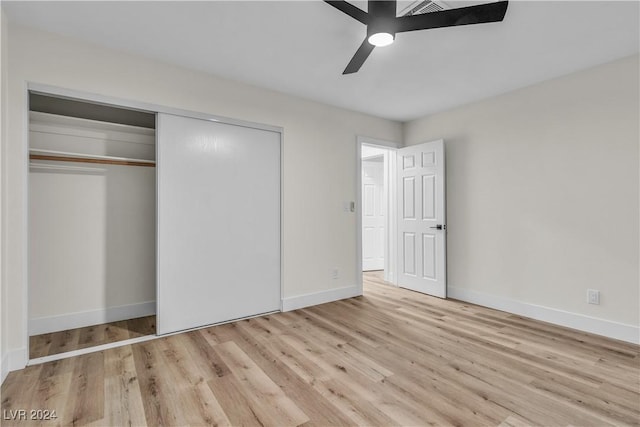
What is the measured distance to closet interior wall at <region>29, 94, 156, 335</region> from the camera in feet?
9.44

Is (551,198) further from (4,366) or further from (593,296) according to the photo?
(4,366)

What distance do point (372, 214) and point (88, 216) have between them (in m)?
4.61

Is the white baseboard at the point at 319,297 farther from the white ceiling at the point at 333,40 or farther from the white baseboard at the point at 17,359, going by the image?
the white ceiling at the point at 333,40

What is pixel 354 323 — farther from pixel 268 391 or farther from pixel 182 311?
pixel 182 311

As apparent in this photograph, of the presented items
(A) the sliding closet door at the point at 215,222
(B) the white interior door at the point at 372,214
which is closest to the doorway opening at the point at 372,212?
(B) the white interior door at the point at 372,214

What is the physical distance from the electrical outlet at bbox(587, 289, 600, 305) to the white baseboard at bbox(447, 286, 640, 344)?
152 millimetres

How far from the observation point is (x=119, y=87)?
2.66m

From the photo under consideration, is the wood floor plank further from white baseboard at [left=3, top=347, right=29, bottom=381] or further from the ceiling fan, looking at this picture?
the ceiling fan

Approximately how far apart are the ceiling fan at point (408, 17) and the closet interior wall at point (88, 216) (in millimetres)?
2563

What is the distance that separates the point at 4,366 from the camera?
208 cm

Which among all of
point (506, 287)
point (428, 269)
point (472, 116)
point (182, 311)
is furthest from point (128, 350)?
point (472, 116)

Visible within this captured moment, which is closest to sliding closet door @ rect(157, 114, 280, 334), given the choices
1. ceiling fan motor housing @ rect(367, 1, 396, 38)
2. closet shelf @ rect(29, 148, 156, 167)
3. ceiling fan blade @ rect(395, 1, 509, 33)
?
closet shelf @ rect(29, 148, 156, 167)

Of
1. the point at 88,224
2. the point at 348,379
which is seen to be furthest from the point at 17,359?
the point at 348,379

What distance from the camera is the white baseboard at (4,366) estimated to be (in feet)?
6.59
